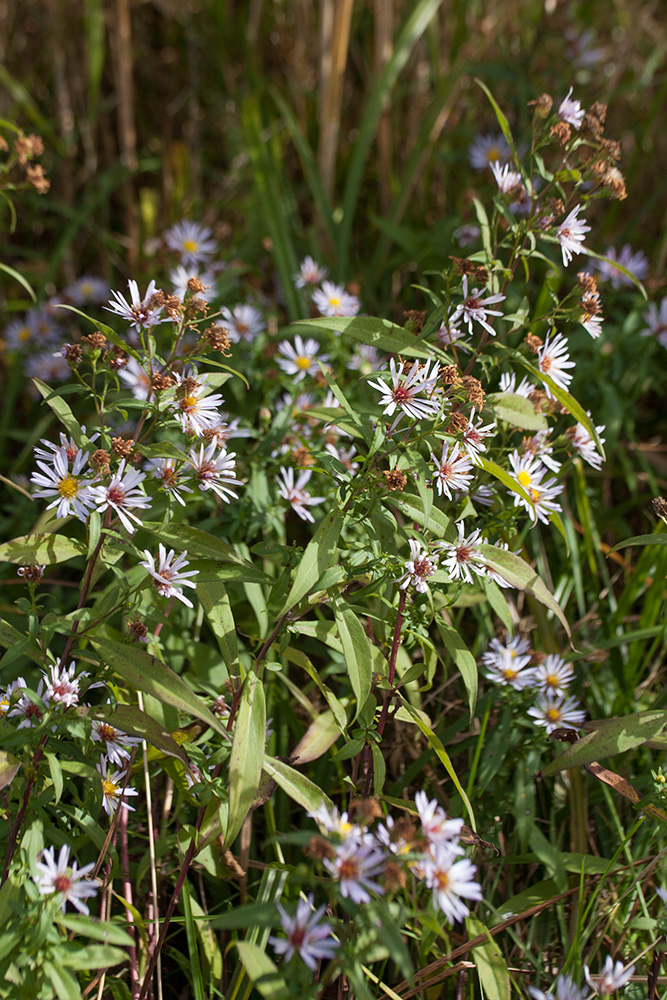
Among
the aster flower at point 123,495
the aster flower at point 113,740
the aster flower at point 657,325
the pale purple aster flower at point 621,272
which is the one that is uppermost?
the pale purple aster flower at point 621,272

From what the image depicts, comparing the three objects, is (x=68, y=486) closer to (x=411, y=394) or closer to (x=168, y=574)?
(x=168, y=574)

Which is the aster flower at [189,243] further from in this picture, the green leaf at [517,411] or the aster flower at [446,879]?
the aster flower at [446,879]

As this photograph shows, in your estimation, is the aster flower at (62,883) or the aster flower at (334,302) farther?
the aster flower at (334,302)

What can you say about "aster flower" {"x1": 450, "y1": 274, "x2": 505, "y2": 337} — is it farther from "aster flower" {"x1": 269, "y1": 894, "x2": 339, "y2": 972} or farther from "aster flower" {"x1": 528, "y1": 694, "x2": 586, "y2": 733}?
"aster flower" {"x1": 269, "y1": 894, "x2": 339, "y2": 972}

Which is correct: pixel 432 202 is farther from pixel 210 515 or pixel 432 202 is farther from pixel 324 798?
pixel 324 798

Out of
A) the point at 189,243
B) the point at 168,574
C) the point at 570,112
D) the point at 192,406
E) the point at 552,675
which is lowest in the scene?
the point at 552,675

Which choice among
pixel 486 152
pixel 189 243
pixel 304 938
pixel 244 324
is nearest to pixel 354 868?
pixel 304 938

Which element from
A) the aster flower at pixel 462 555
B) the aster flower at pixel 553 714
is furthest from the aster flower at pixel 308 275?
the aster flower at pixel 553 714
